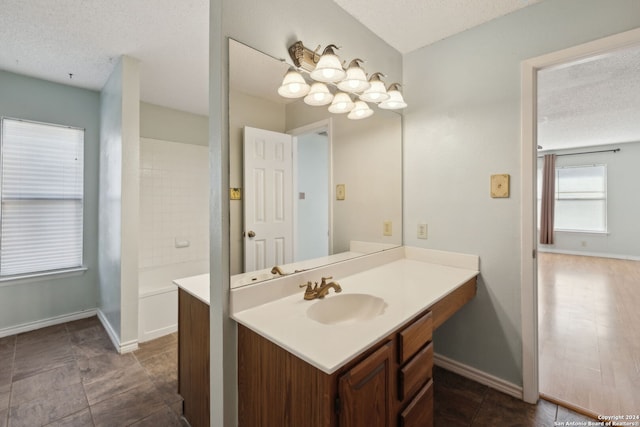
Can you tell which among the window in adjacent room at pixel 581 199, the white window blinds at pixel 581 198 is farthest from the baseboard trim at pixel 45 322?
the white window blinds at pixel 581 198

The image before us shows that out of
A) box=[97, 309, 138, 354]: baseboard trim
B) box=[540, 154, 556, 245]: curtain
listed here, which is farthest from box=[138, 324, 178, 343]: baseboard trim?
box=[540, 154, 556, 245]: curtain

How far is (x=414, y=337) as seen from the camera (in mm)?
1177

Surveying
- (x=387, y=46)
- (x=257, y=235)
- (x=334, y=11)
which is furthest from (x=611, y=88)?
(x=257, y=235)

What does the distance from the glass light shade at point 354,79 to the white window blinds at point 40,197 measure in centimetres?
305

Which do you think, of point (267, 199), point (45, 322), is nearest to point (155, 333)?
point (45, 322)

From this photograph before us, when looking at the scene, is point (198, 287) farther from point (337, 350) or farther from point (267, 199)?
point (337, 350)

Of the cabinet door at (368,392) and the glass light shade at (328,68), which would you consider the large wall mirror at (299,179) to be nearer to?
the glass light shade at (328,68)

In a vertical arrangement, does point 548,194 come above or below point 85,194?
above

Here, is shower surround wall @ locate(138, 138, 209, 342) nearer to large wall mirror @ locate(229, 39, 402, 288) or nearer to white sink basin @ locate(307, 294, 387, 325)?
large wall mirror @ locate(229, 39, 402, 288)

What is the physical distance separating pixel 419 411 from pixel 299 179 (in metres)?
1.24

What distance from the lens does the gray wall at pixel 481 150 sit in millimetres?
1717

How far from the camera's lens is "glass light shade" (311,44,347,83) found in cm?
148

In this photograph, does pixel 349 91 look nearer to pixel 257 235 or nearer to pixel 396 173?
pixel 396 173

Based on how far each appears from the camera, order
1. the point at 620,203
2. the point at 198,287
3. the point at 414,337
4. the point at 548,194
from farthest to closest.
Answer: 1. the point at 548,194
2. the point at 620,203
3. the point at 198,287
4. the point at 414,337
